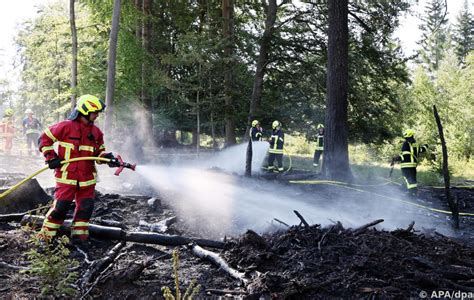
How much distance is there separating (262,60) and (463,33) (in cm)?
5334

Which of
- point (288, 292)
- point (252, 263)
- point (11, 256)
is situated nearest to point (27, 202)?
point (11, 256)

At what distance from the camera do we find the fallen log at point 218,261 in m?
4.23

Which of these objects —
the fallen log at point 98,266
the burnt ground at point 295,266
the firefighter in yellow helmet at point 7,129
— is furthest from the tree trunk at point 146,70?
the fallen log at point 98,266

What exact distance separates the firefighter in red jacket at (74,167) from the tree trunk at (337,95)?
290 inches

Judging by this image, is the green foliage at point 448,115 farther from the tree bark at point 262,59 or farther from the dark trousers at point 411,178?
the dark trousers at point 411,178

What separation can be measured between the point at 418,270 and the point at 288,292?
1528 mm

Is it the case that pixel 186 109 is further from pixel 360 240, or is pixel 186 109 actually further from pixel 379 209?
pixel 360 240

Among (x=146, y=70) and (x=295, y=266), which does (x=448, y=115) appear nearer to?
(x=146, y=70)

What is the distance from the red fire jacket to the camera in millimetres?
5309

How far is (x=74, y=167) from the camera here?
17.5 feet

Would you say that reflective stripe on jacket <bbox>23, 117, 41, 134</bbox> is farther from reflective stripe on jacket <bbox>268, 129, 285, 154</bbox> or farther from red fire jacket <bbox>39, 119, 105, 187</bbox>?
red fire jacket <bbox>39, 119, 105, 187</bbox>

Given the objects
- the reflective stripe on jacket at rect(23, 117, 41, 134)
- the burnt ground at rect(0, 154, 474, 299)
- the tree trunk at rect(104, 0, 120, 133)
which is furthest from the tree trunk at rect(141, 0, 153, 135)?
the burnt ground at rect(0, 154, 474, 299)

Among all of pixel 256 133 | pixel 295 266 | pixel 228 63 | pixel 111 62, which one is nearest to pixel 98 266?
pixel 295 266

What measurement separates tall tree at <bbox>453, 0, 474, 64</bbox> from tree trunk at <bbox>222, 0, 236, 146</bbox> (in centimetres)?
4766
